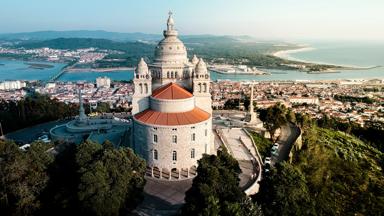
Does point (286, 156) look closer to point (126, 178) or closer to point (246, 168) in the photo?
point (246, 168)

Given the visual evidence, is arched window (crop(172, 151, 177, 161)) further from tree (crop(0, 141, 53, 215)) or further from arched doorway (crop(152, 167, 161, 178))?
tree (crop(0, 141, 53, 215))

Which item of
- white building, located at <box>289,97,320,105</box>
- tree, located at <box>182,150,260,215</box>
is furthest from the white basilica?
white building, located at <box>289,97,320,105</box>

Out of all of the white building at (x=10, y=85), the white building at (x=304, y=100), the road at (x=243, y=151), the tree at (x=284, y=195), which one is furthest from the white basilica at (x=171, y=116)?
the white building at (x=10, y=85)

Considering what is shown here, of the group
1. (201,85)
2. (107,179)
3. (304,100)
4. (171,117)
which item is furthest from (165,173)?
(304,100)

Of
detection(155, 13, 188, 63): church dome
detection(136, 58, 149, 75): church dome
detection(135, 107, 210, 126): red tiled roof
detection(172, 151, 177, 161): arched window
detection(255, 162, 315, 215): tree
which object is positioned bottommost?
detection(172, 151, 177, 161): arched window

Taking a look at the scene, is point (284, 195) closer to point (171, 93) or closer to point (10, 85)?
point (171, 93)

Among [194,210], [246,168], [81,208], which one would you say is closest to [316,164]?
[246,168]

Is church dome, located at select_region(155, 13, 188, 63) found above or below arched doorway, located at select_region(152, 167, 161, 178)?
above
